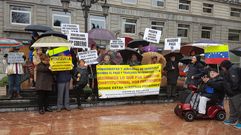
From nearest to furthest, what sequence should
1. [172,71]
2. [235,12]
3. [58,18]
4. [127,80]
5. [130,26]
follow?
[127,80], [172,71], [58,18], [130,26], [235,12]

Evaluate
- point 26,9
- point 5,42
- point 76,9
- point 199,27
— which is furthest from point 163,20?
point 5,42

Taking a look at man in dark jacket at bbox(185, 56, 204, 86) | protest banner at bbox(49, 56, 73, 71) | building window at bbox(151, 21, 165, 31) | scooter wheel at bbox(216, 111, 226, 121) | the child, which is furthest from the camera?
building window at bbox(151, 21, 165, 31)

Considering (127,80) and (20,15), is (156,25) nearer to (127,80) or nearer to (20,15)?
(20,15)

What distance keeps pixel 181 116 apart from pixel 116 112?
1936mm

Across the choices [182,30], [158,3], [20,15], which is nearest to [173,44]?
[20,15]

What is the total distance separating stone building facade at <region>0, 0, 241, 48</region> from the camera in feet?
70.1

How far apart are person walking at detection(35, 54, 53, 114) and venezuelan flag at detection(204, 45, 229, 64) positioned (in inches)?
193

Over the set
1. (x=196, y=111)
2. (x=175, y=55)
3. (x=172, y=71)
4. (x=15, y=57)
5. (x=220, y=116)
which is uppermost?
(x=175, y=55)

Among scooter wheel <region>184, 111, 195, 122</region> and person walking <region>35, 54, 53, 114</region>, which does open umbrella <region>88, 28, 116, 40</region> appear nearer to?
person walking <region>35, 54, 53, 114</region>

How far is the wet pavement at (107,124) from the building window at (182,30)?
2391cm

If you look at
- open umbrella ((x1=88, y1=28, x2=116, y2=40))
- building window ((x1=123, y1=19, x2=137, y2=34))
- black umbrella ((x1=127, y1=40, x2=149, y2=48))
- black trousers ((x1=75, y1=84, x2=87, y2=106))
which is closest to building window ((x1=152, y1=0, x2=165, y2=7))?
building window ((x1=123, y1=19, x2=137, y2=34))

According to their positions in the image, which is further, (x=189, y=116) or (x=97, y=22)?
(x=97, y=22)

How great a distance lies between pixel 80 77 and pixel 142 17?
68.9ft

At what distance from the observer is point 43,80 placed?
22.0 feet
